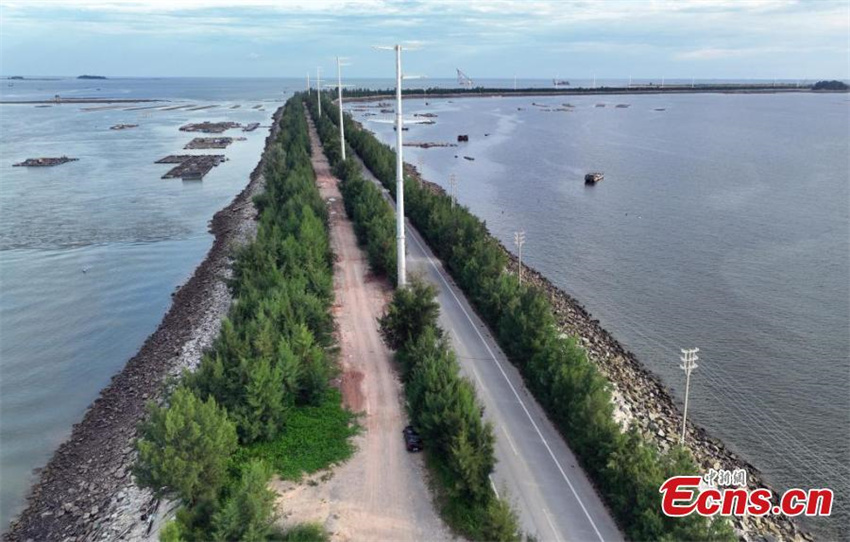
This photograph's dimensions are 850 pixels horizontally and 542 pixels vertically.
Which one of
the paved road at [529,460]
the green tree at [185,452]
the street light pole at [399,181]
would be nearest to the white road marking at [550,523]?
the paved road at [529,460]

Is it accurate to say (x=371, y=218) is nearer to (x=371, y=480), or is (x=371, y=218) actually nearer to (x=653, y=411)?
(x=653, y=411)

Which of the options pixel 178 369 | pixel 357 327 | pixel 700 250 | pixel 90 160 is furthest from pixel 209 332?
pixel 90 160

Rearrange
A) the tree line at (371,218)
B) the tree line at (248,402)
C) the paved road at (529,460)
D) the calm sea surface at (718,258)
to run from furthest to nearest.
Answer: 1. the tree line at (371,218)
2. the calm sea surface at (718,258)
3. the paved road at (529,460)
4. the tree line at (248,402)

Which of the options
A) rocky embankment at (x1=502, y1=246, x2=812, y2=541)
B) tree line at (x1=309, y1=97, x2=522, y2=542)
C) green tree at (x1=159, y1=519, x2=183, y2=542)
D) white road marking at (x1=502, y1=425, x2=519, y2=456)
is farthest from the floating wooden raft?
green tree at (x1=159, y1=519, x2=183, y2=542)

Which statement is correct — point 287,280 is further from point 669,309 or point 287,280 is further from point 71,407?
point 669,309

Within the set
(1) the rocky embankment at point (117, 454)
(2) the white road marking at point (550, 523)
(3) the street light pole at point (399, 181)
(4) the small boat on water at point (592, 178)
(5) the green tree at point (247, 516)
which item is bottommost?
(1) the rocky embankment at point (117, 454)

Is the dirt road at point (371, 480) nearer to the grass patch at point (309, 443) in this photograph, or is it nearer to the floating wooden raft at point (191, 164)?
the grass patch at point (309, 443)

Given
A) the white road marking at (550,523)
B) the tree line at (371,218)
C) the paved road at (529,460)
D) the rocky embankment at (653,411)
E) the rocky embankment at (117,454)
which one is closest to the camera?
the white road marking at (550,523)
